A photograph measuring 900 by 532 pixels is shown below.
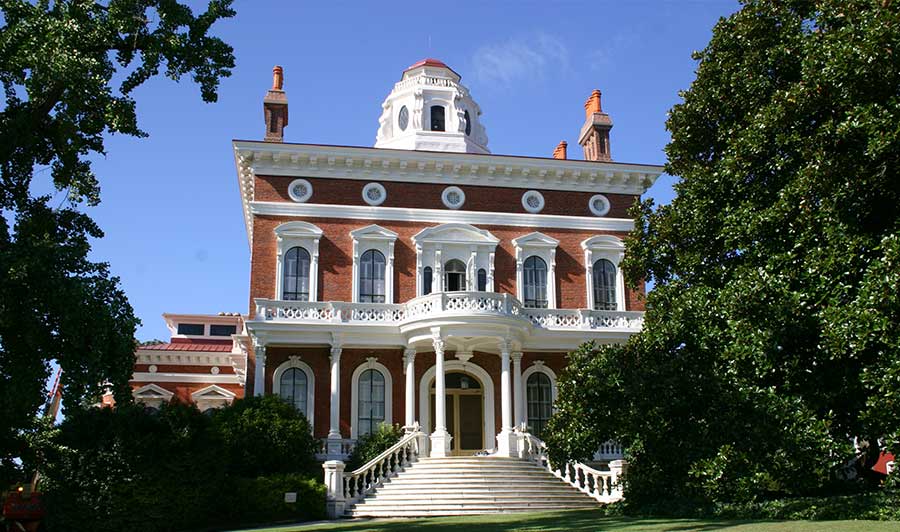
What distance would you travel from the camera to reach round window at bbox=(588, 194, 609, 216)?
2992cm

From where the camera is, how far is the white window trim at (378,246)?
2780 centimetres

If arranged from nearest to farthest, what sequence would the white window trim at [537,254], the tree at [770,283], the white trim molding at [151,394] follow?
the tree at [770,283], the white window trim at [537,254], the white trim molding at [151,394]

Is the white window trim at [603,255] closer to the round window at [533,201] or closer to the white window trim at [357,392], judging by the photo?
the round window at [533,201]

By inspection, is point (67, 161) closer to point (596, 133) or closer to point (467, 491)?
point (467, 491)

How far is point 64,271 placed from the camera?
12.9m

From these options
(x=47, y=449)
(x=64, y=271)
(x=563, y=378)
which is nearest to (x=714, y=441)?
(x=563, y=378)

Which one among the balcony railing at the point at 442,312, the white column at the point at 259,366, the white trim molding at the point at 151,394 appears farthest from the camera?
the white trim molding at the point at 151,394

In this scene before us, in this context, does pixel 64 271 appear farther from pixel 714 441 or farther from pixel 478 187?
pixel 478 187

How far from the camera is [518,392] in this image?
→ 88.5 feet

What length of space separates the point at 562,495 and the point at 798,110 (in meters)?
11.5

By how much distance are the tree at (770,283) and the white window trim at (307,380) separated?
1168 centimetres

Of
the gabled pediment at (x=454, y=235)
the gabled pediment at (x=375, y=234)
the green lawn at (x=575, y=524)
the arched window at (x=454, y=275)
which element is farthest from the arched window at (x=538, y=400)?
the green lawn at (x=575, y=524)

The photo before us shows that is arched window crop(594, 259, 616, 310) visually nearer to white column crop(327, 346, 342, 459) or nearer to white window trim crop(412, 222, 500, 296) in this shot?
white window trim crop(412, 222, 500, 296)

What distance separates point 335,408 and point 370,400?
1396mm
